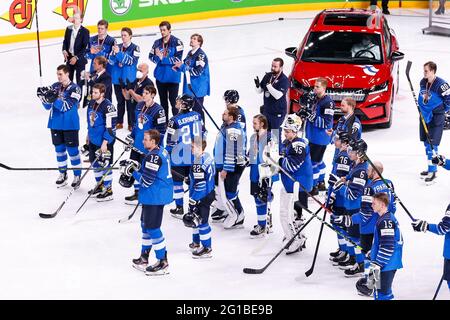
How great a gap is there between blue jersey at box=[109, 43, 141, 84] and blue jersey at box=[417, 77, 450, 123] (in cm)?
465

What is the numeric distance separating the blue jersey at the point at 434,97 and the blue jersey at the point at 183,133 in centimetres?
351

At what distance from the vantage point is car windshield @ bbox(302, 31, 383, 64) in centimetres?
1645

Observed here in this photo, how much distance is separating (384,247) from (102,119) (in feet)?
15.8

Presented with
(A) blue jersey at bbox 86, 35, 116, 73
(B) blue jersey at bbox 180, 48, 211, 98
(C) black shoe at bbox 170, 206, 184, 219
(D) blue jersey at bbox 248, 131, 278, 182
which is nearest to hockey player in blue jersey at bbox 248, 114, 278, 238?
(D) blue jersey at bbox 248, 131, 278, 182

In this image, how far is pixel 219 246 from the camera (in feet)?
37.4

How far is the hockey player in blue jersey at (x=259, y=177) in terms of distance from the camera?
11523 mm

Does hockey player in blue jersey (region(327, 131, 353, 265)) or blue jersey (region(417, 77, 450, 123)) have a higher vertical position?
blue jersey (region(417, 77, 450, 123))

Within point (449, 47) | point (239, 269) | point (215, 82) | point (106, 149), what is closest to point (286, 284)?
point (239, 269)

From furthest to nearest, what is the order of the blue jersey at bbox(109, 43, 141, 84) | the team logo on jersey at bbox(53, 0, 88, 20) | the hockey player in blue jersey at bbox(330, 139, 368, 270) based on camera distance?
1. the team logo on jersey at bbox(53, 0, 88, 20)
2. the blue jersey at bbox(109, 43, 141, 84)
3. the hockey player in blue jersey at bbox(330, 139, 368, 270)

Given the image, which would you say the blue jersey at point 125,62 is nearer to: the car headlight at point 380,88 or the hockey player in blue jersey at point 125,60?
the hockey player in blue jersey at point 125,60

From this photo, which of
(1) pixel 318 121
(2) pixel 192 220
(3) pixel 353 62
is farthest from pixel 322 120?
(3) pixel 353 62

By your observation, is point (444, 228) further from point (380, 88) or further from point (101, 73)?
point (380, 88)

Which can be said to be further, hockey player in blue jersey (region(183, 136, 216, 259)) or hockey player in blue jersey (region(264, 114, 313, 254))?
hockey player in blue jersey (region(264, 114, 313, 254))

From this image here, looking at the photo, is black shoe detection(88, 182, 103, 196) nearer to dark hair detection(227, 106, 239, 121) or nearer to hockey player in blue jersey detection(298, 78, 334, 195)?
dark hair detection(227, 106, 239, 121)
